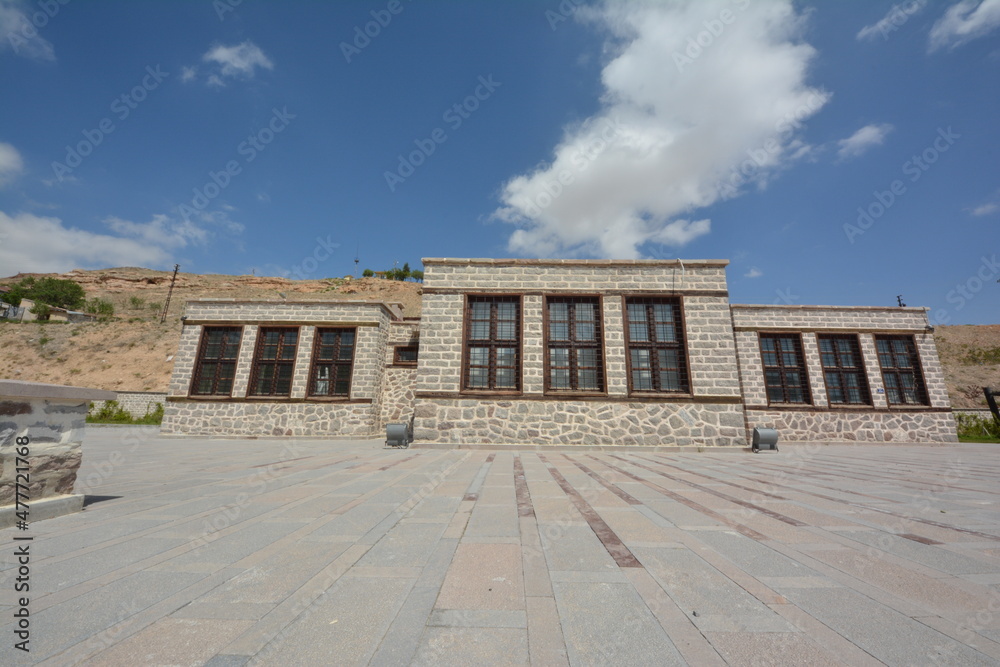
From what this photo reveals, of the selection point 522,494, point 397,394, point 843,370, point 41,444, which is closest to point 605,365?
point 522,494

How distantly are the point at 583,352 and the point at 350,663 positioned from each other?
10.3 m

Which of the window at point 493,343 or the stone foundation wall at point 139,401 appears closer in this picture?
the window at point 493,343

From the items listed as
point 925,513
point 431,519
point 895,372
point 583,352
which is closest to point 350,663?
point 431,519

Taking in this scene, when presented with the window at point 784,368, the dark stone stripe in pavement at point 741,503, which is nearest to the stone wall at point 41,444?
the dark stone stripe in pavement at point 741,503

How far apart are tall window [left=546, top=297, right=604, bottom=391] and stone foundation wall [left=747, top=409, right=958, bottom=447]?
6628 mm

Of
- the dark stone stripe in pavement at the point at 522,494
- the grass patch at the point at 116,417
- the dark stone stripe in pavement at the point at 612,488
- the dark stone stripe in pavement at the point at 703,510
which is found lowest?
the dark stone stripe in pavement at the point at 522,494

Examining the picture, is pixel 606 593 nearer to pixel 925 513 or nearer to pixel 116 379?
pixel 925 513

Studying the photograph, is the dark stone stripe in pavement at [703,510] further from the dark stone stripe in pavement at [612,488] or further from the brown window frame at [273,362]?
the brown window frame at [273,362]

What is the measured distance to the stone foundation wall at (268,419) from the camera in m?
13.2

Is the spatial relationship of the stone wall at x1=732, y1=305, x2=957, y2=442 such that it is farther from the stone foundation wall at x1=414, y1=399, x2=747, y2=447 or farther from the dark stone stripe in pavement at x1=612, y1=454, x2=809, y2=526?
the dark stone stripe in pavement at x1=612, y1=454, x2=809, y2=526

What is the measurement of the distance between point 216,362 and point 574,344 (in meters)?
13.2

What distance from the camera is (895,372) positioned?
13.5 m

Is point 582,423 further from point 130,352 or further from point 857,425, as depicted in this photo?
point 130,352

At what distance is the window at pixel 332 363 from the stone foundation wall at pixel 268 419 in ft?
1.94
